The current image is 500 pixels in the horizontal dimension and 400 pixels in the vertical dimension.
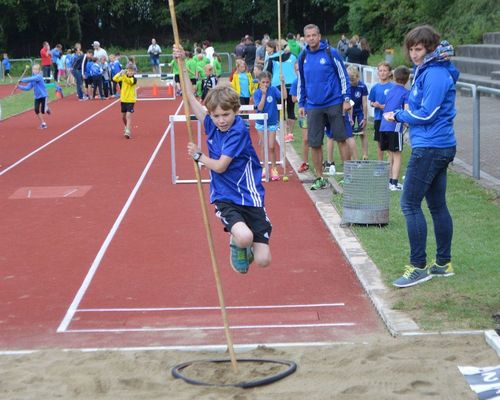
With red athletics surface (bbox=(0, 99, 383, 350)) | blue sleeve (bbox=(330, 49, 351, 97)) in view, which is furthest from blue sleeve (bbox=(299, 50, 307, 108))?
red athletics surface (bbox=(0, 99, 383, 350))

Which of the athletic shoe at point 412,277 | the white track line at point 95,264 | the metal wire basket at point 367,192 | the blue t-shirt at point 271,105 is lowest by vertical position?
the white track line at point 95,264

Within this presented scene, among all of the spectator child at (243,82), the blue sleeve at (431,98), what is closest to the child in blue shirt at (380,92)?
the blue sleeve at (431,98)

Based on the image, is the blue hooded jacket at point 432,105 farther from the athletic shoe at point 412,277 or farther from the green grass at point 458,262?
the green grass at point 458,262

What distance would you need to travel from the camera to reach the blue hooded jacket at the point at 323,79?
12820mm

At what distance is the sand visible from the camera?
566cm

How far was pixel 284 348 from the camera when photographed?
660 centimetres

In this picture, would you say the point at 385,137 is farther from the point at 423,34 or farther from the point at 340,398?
the point at 340,398

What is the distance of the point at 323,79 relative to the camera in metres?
12.8

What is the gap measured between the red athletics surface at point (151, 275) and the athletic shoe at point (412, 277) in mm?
346

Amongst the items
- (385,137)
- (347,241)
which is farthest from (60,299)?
(385,137)

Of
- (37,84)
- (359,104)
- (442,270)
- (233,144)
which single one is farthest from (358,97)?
(37,84)

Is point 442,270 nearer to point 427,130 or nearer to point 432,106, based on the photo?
point 427,130

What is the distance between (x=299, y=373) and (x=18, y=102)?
30.5 m

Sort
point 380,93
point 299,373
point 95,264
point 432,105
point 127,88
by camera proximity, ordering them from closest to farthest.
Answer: point 299,373
point 432,105
point 95,264
point 380,93
point 127,88
